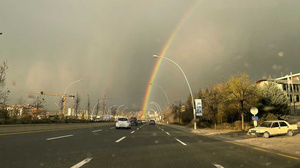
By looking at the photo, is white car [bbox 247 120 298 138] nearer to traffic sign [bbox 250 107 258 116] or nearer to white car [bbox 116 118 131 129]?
traffic sign [bbox 250 107 258 116]

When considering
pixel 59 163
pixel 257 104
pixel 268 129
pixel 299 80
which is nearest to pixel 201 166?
pixel 59 163

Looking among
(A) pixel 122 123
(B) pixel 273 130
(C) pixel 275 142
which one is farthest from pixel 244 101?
(A) pixel 122 123

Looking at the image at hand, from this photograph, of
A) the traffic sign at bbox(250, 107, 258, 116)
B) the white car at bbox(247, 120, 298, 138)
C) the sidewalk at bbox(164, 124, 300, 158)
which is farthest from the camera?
the traffic sign at bbox(250, 107, 258, 116)

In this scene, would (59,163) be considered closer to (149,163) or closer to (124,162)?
(124,162)

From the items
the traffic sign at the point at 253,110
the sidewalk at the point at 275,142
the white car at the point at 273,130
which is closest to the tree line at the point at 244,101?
the traffic sign at the point at 253,110

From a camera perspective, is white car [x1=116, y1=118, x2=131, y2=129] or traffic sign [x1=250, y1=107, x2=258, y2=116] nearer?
traffic sign [x1=250, y1=107, x2=258, y2=116]

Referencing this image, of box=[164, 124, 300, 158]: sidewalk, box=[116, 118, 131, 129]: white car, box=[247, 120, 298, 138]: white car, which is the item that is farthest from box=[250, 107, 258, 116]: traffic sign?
box=[116, 118, 131, 129]: white car

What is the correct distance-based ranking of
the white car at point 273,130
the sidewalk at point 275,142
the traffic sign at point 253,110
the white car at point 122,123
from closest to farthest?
1. the sidewalk at point 275,142
2. the white car at point 273,130
3. the traffic sign at point 253,110
4. the white car at point 122,123

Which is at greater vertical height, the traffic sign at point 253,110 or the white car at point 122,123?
the traffic sign at point 253,110

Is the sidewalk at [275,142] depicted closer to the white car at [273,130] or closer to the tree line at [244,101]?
the white car at [273,130]

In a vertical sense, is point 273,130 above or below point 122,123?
above

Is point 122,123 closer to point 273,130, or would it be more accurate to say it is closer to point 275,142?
point 273,130

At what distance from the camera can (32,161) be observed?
19.2ft

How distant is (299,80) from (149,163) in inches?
2825
